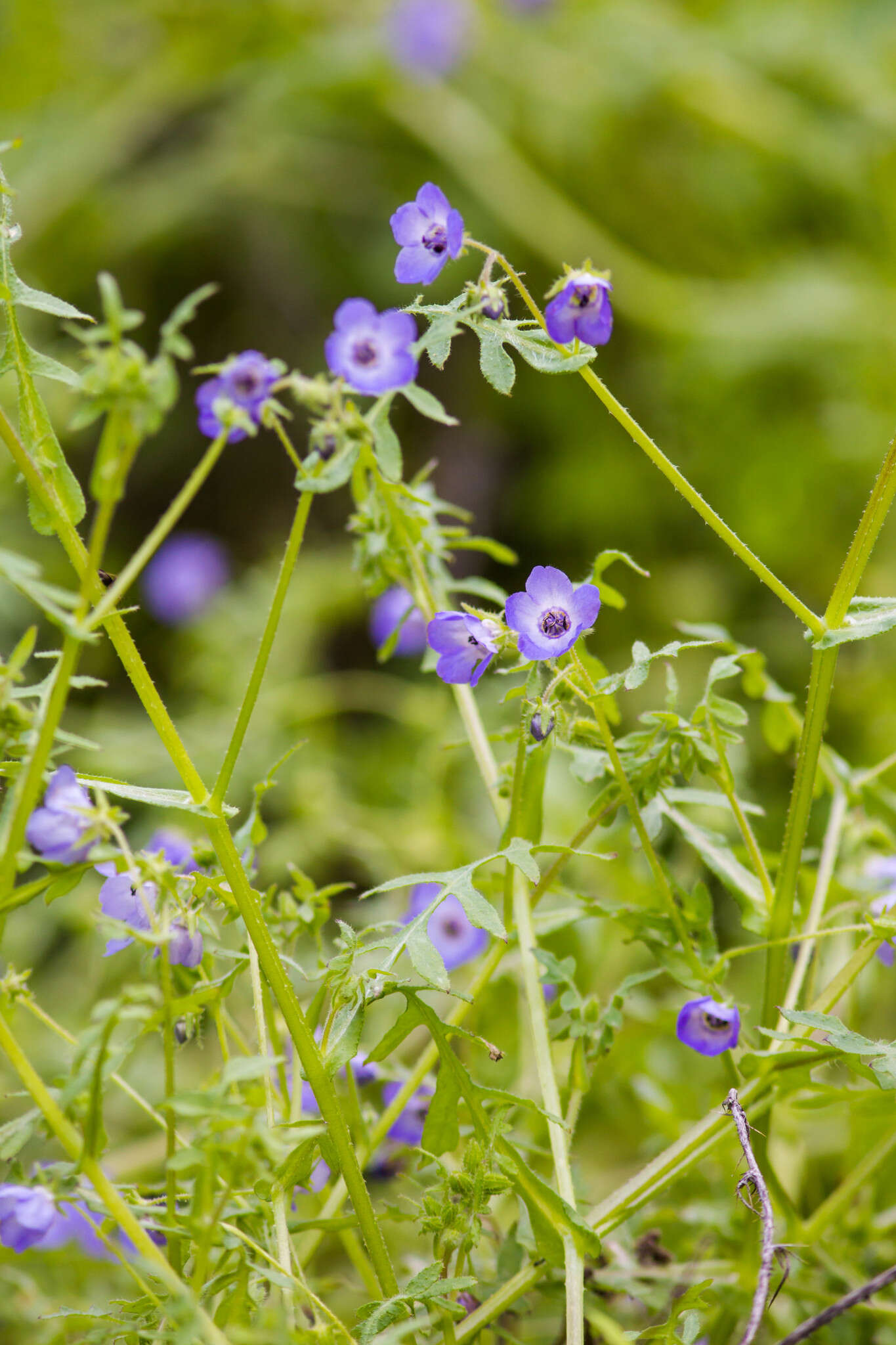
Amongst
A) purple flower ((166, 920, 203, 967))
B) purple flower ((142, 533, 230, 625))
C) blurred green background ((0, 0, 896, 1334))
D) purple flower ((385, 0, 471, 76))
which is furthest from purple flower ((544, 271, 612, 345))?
purple flower ((385, 0, 471, 76))

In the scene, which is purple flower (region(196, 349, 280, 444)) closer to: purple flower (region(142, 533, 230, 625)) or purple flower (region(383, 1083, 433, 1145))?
purple flower (region(383, 1083, 433, 1145))

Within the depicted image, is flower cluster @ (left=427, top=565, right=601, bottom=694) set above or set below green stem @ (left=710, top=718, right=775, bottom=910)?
above

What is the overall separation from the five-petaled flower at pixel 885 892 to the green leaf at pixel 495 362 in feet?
1.42

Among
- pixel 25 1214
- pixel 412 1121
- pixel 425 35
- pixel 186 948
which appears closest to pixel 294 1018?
pixel 186 948

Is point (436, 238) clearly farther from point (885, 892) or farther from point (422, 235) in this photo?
point (885, 892)

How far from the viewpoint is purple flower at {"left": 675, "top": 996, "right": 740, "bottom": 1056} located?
0.76 metres

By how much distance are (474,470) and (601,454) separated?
35 cm

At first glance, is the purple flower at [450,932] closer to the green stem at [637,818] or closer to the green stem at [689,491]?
the green stem at [637,818]

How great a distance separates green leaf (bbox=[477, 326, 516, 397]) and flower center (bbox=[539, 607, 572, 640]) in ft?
0.46

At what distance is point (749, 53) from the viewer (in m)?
2.62

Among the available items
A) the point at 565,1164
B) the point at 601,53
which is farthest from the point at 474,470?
the point at 565,1164

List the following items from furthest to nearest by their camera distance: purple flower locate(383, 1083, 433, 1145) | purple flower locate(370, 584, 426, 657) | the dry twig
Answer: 1. purple flower locate(370, 584, 426, 657)
2. purple flower locate(383, 1083, 433, 1145)
3. the dry twig

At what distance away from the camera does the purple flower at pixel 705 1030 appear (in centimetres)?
76

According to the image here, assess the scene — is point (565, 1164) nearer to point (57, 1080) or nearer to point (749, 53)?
point (57, 1080)
